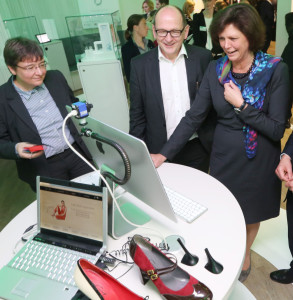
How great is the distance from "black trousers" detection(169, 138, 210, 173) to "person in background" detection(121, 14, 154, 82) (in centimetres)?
187

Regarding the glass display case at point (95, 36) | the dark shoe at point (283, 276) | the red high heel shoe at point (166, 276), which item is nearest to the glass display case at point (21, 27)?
the glass display case at point (95, 36)

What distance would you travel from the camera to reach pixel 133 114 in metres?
2.02

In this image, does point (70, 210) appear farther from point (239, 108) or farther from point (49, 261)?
Answer: point (239, 108)

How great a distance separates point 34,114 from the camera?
71.2 inches

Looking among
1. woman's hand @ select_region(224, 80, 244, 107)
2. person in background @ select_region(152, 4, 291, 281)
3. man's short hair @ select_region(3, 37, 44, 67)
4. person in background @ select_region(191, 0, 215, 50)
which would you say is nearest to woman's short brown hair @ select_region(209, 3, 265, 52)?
person in background @ select_region(152, 4, 291, 281)

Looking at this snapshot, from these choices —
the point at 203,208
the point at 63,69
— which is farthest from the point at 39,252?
the point at 63,69

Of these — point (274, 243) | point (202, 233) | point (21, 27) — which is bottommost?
point (274, 243)

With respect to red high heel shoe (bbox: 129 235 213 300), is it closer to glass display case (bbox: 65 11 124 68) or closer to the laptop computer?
the laptop computer

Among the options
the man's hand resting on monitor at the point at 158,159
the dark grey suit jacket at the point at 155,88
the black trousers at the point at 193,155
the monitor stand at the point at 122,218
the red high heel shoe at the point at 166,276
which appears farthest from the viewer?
the black trousers at the point at 193,155

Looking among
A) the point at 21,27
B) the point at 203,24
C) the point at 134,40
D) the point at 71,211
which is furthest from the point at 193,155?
the point at 21,27

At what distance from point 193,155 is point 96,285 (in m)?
1.44

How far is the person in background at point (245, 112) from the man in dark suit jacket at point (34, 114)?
0.69 m

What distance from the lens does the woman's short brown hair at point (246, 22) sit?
135cm

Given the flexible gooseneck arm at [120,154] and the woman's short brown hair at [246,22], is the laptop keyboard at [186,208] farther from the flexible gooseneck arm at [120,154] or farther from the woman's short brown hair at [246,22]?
the woman's short brown hair at [246,22]
